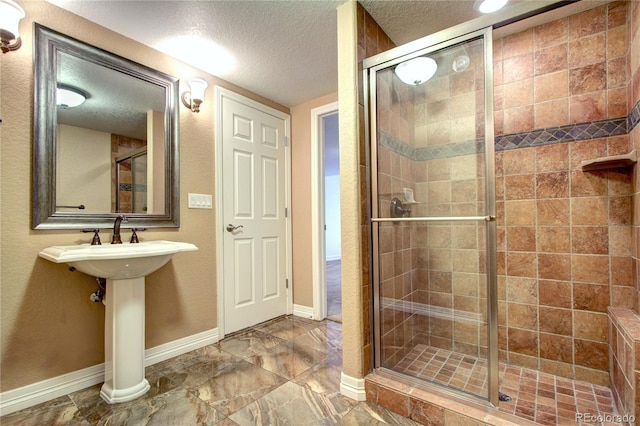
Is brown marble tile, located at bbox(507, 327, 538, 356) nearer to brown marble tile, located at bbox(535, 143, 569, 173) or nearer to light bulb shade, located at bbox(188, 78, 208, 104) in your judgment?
brown marble tile, located at bbox(535, 143, 569, 173)

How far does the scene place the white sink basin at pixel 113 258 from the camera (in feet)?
4.56

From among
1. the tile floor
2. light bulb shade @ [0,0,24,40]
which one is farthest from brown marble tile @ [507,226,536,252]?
light bulb shade @ [0,0,24,40]

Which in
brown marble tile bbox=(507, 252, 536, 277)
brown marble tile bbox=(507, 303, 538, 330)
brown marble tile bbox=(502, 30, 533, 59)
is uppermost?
brown marble tile bbox=(502, 30, 533, 59)

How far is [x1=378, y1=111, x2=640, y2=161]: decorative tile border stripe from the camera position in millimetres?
1617

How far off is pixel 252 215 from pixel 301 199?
21.7 inches

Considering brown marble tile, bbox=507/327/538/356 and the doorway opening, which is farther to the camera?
the doorway opening

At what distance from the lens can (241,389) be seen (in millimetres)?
1696

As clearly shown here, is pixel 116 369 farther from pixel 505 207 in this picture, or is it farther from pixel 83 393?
pixel 505 207

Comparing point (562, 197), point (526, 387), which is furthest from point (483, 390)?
point (562, 197)

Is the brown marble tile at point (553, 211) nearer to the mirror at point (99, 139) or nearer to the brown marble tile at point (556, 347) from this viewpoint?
the brown marble tile at point (556, 347)

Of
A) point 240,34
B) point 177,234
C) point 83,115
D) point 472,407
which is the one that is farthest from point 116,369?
point 240,34

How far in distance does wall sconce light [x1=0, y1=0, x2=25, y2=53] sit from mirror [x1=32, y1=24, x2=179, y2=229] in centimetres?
18

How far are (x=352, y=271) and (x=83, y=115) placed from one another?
1885 mm

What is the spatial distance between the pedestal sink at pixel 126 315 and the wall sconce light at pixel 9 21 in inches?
40.4
